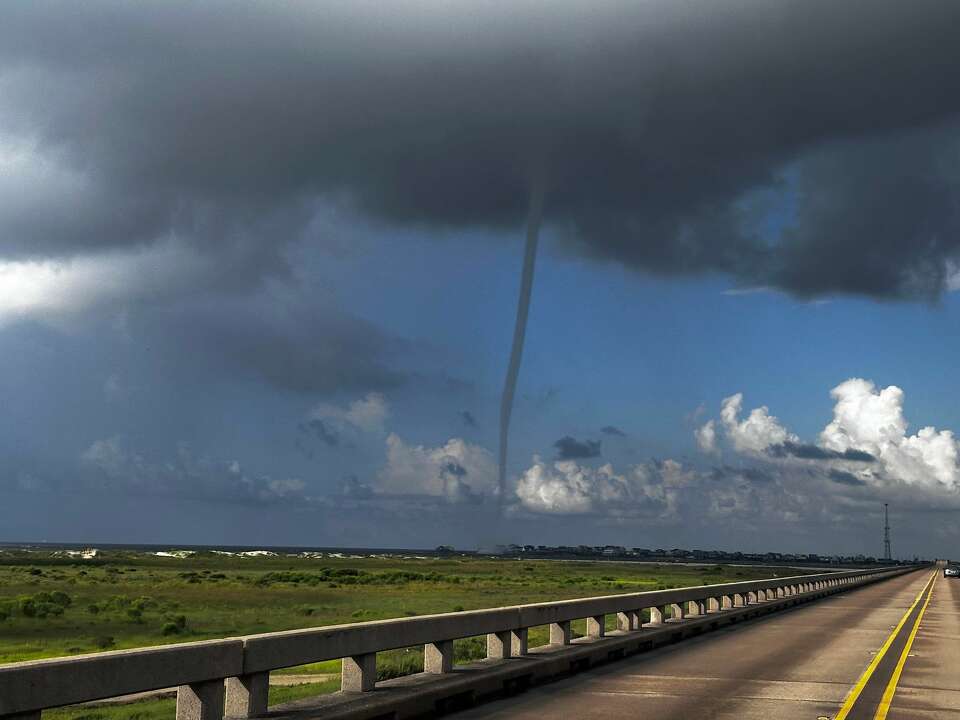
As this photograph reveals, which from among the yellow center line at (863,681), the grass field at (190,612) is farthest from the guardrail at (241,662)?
the yellow center line at (863,681)

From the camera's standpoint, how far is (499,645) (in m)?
14.8

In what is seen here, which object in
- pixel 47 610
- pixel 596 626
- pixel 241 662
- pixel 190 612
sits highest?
pixel 241 662

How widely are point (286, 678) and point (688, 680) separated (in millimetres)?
9856

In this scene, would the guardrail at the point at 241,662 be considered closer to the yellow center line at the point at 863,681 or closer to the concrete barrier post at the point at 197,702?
the concrete barrier post at the point at 197,702

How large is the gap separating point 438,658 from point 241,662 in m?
4.48

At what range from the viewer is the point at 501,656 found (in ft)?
48.2

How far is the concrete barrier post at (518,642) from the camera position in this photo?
15.1 m

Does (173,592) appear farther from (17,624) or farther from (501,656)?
(501,656)

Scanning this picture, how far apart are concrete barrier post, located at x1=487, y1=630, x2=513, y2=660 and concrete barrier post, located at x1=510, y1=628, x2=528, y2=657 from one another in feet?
0.69

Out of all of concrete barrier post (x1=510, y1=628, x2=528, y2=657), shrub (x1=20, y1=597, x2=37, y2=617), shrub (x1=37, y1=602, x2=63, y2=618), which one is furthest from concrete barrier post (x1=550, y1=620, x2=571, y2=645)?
shrub (x1=20, y1=597, x2=37, y2=617)

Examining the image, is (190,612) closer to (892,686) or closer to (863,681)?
(863,681)

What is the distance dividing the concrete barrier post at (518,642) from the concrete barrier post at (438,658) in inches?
91.8

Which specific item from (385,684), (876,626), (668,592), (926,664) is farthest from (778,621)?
(385,684)

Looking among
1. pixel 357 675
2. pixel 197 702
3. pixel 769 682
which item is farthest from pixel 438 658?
pixel 769 682
